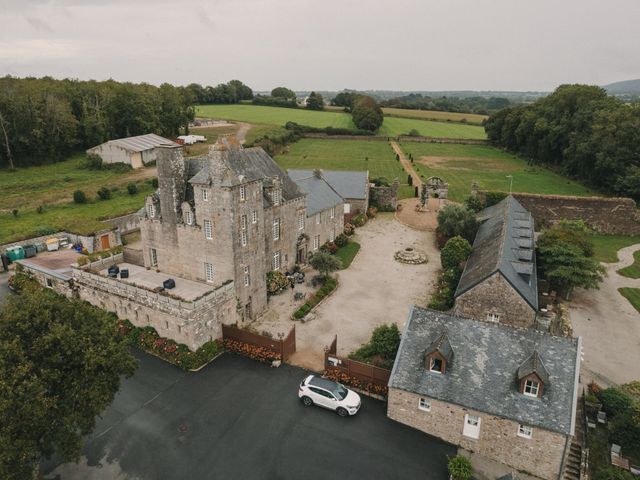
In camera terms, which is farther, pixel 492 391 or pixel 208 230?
pixel 208 230

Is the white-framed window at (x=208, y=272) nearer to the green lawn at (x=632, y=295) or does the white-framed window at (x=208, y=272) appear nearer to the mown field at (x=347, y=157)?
the green lawn at (x=632, y=295)

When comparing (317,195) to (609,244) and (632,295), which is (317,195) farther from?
(609,244)

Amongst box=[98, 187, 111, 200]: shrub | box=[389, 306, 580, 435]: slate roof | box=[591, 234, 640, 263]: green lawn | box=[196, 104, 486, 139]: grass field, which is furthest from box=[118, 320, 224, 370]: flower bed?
box=[196, 104, 486, 139]: grass field

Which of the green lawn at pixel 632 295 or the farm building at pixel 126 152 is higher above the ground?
the farm building at pixel 126 152

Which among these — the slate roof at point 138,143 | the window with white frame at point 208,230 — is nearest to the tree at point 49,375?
the window with white frame at point 208,230

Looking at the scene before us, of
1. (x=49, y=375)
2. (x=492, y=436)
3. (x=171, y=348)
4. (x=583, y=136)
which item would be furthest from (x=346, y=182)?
(x=583, y=136)


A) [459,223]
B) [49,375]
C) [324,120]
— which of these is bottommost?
[459,223]
